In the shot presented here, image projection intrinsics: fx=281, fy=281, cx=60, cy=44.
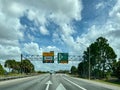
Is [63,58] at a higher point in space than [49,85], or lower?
higher

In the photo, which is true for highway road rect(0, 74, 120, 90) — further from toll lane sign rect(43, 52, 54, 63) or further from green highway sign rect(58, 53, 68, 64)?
toll lane sign rect(43, 52, 54, 63)

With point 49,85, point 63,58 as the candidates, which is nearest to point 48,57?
point 63,58

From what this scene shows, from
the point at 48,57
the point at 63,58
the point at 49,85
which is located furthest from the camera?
the point at 48,57

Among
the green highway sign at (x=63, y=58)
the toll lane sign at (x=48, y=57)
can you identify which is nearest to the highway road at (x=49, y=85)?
the green highway sign at (x=63, y=58)

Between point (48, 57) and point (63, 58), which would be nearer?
point (63, 58)

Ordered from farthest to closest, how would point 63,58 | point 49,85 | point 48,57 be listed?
1. point 48,57
2. point 63,58
3. point 49,85

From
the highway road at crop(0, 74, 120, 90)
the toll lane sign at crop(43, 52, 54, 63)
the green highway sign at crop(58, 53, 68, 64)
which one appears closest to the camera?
the highway road at crop(0, 74, 120, 90)

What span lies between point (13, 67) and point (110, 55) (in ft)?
346

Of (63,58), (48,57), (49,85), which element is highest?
(48,57)

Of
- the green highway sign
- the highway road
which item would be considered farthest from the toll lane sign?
the highway road

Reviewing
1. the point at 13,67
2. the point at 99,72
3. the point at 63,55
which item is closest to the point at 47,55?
the point at 63,55

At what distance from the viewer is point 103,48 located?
3856 inches

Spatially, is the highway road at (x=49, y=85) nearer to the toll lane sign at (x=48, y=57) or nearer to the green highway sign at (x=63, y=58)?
the green highway sign at (x=63, y=58)

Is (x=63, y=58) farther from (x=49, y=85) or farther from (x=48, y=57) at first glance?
(x=49, y=85)
